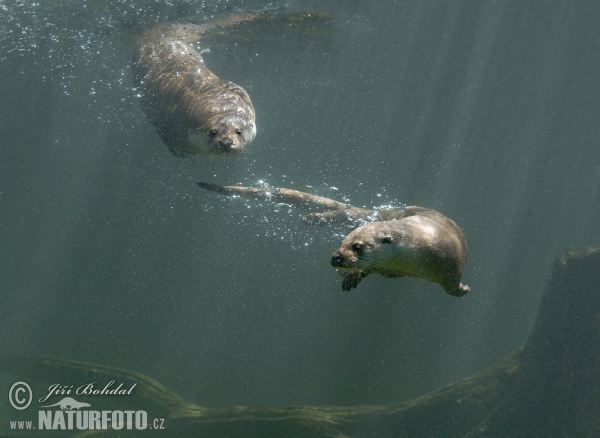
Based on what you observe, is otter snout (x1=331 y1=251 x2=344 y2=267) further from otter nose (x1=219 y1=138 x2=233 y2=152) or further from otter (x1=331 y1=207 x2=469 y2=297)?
otter nose (x1=219 y1=138 x2=233 y2=152)

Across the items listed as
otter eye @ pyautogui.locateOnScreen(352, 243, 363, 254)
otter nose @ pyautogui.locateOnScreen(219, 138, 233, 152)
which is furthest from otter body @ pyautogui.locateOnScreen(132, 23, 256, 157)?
otter eye @ pyautogui.locateOnScreen(352, 243, 363, 254)

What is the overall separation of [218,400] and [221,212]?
1156cm

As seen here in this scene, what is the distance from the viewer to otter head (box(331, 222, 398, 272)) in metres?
2.74

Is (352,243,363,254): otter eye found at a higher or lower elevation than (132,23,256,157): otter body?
lower

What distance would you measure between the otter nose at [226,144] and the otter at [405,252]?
8.53 feet

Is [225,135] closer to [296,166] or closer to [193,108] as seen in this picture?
[193,108]

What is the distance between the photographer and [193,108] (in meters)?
6.51

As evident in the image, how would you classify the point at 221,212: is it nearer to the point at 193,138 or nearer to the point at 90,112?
the point at 90,112

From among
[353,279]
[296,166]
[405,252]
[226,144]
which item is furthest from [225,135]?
[296,166]

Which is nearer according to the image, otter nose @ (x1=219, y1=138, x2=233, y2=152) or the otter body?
otter nose @ (x1=219, y1=138, x2=233, y2=152)

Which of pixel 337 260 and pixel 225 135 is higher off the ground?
pixel 225 135

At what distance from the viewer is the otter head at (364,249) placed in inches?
108

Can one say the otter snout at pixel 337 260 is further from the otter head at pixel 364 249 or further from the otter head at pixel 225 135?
the otter head at pixel 225 135

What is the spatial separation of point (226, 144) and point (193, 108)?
1.53m
